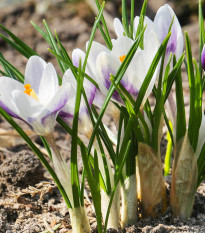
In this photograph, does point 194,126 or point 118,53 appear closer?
point 118,53

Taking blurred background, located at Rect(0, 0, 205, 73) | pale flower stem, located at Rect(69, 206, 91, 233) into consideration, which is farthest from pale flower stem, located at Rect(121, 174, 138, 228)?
blurred background, located at Rect(0, 0, 205, 73)

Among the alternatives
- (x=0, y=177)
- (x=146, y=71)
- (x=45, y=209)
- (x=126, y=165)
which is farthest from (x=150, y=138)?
(x=0, y=177)

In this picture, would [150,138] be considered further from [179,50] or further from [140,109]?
[179,50]

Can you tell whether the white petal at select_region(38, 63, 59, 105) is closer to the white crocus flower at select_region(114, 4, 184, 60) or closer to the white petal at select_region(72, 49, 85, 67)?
the white petal at select_region(72, 49, 85, 67)

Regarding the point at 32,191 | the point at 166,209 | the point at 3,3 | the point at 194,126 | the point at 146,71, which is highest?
the point at 3,3

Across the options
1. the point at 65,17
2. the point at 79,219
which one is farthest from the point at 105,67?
the point at 65,17

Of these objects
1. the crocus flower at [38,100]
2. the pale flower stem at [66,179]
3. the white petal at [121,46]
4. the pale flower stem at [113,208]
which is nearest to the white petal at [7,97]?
the crocus flower at [38,100]

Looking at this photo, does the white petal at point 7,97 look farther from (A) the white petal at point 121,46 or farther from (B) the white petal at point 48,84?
(A) the white petal at point 121,46
